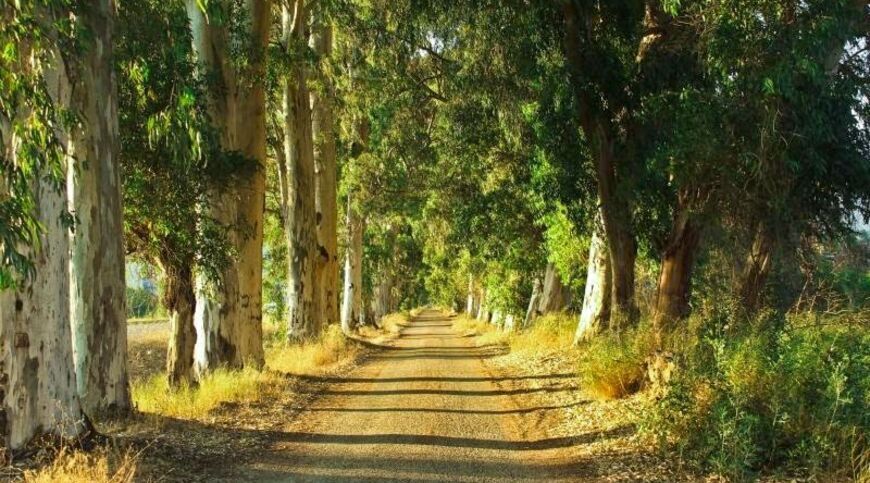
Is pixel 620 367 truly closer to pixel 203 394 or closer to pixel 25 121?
pixel 203 394

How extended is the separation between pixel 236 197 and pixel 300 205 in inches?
252

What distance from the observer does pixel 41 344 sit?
22.6 ft

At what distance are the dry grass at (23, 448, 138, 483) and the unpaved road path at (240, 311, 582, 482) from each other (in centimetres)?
128

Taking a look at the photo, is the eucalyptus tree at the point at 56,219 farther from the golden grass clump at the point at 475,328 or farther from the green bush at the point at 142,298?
the golden grass clump at the point at 475,328

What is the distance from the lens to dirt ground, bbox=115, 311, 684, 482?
→ 294 inches

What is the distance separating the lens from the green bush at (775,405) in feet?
21.5

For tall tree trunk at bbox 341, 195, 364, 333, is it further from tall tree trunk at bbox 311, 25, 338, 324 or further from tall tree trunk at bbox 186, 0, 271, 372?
tall tree trunk at bbox 186, 0, 271, 372

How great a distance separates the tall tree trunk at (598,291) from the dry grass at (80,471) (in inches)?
476

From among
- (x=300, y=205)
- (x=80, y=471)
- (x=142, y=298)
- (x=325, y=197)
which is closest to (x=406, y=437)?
(x=80, y=471)

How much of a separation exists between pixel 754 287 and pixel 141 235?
1052 cm

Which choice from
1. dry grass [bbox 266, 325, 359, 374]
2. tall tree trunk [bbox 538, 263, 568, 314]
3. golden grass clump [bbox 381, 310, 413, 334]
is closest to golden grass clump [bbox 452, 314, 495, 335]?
golden grass clump [bbox 381, 310, 413, 334]

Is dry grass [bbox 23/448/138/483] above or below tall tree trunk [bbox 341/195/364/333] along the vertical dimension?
below

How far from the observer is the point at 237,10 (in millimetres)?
14656

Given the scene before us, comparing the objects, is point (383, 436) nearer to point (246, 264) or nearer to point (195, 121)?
Answer: point (195, 121)
